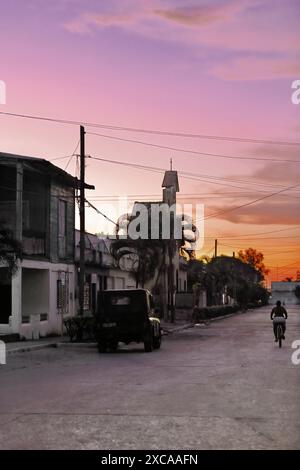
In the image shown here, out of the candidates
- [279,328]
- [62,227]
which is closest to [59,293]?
[62,227]

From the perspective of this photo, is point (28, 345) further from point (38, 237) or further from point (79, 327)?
point (38, 237)

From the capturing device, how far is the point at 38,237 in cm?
3481

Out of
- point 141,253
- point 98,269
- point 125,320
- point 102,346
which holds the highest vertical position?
point 141,253

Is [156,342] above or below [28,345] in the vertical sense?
above

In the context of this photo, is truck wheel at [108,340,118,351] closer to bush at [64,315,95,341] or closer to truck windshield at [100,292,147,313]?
truck windshield at [100,292,147,313]

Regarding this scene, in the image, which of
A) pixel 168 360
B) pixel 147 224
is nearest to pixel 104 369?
pixel 168 360

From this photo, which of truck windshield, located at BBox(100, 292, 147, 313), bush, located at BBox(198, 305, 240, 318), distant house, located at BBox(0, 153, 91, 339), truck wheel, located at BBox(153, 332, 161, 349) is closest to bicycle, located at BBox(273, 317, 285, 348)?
truck wheel, located at BBox(153, 332, 161, 349)

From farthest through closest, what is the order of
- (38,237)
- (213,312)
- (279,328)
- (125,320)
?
1. (213,312)
2. (38,237)
3. (279,328)
4. (125,320)

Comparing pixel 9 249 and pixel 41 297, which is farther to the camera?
pixel 41 297

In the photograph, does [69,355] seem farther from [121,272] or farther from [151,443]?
[121,272]

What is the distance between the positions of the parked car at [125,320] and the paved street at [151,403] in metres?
3.04

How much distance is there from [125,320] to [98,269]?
19.7m
